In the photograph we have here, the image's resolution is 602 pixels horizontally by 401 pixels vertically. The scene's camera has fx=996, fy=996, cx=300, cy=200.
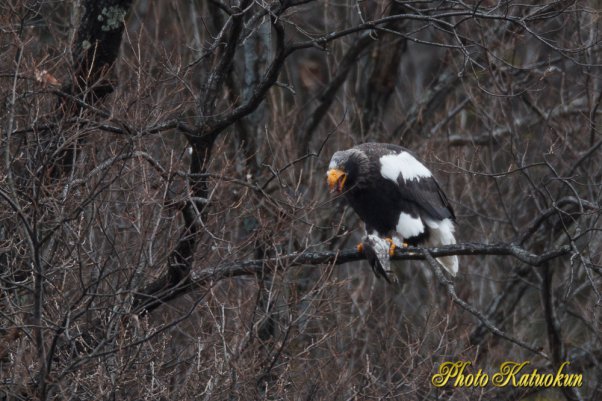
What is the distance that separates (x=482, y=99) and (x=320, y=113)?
1698 mm

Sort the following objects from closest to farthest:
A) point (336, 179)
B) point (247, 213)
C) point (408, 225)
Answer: point (247, 213) → point (336, 179) → point (408, 225)

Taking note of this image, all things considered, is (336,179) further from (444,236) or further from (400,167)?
(444,236)

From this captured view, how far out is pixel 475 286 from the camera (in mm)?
11055

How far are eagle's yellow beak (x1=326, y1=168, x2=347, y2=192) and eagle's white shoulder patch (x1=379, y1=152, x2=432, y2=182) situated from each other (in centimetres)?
36

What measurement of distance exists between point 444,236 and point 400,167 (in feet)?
2.73

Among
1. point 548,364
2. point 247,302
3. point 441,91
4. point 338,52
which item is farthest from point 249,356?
point 338,52

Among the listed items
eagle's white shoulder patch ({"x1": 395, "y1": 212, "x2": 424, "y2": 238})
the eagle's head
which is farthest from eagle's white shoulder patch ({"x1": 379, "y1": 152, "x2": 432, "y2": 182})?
eagle's white shoulder patch ({"x1": 395, "y1": 212, "x2": 424, "y2": 238})

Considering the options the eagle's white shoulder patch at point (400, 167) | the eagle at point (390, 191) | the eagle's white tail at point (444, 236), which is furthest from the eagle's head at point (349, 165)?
the eagle's white tail at point (444, 236)

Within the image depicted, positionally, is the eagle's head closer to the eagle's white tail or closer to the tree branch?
the eagle's white tail

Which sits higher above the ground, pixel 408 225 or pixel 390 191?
pixel 390 191

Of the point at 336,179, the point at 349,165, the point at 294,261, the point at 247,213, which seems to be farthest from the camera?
the point at 349,165

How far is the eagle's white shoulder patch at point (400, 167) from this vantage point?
26.4 feet

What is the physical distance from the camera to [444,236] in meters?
8.52

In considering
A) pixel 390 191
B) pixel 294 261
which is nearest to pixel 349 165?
pixel 390 191
